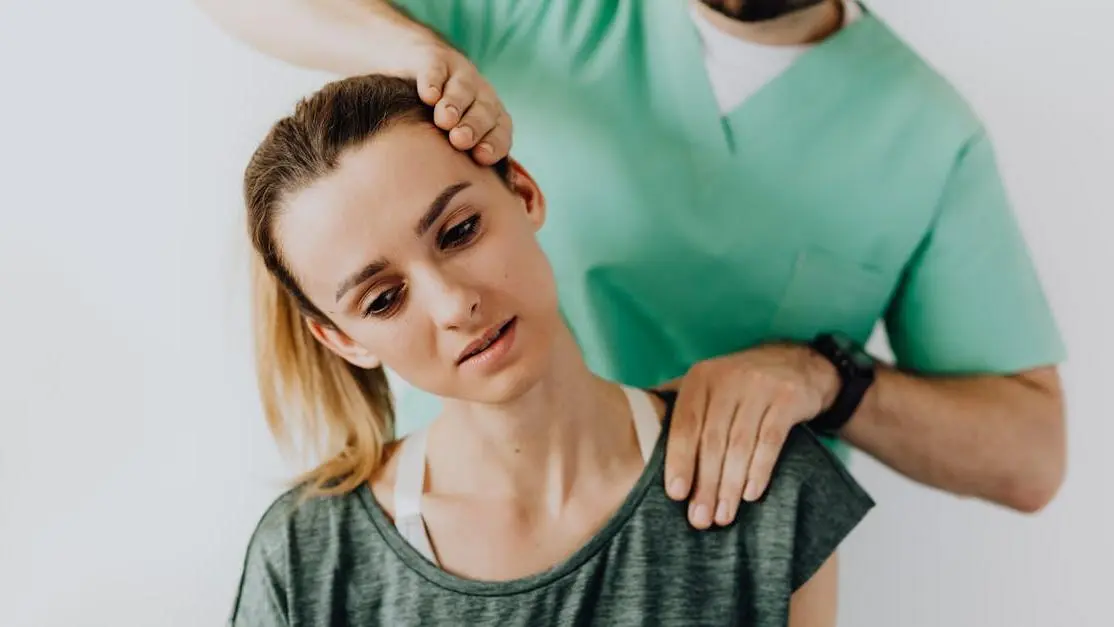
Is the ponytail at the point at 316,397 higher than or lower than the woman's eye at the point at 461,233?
lower

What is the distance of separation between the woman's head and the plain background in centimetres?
20

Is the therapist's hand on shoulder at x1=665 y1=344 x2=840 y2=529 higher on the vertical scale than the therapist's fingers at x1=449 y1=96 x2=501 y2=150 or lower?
lower

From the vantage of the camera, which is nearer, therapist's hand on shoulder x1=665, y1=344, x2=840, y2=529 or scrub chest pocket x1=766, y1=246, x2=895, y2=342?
therapist's hand on shoulder x1=665, y1=344, x2=840, y2=529

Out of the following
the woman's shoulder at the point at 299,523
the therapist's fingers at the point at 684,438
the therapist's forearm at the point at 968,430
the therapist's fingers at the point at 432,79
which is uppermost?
the therapist's fingers at the point at 432,79

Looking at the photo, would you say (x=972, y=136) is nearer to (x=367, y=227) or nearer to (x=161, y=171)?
(x=367, y=227)

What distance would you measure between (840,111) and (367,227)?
0.37 m

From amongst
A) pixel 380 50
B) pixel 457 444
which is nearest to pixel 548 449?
pixel 457 444

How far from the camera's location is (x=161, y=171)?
2.62 feet

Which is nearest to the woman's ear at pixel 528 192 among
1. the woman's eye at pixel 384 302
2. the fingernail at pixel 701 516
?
the woman's eye at pixel 384 302

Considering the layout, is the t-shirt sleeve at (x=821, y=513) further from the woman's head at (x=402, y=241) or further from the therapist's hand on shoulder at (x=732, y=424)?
the woman's head at (x=402, y=241)

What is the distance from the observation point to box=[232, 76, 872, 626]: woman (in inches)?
23.5

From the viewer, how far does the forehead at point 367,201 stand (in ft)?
1.93

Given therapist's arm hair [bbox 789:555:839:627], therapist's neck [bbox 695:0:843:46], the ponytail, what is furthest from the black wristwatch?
the ponytail

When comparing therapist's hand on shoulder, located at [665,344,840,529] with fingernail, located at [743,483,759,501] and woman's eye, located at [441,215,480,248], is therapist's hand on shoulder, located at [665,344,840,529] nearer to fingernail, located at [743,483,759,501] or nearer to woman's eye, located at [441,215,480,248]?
fingernail, located at [743,483,759,501]
